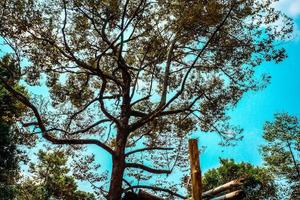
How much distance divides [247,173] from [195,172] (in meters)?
26.8

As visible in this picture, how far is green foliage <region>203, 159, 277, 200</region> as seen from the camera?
101ft

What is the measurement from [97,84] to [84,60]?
9.35 feet

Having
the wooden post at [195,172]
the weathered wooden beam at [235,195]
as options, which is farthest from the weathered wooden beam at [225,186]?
the wooden post at [195,172]

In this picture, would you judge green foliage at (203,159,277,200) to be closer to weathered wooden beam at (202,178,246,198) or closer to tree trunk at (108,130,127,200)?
tree trunk at (108,130,127,200)

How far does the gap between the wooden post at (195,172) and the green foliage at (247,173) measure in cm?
2381

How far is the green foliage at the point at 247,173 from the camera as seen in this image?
30.8m

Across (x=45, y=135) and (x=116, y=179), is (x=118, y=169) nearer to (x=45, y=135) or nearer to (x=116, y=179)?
(x=116, y=179)

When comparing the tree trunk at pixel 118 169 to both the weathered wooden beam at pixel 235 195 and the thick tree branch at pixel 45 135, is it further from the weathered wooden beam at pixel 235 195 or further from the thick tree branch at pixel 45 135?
the weathered wooden beam at pixel 235 195

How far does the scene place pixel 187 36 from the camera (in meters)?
14.3

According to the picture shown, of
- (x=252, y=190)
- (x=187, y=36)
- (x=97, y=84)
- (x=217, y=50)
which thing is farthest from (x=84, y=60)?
(x=252, y=190)

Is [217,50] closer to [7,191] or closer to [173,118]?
[173,118]

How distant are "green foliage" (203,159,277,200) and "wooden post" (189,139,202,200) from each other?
23806 millimetres

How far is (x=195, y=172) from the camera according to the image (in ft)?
26.2

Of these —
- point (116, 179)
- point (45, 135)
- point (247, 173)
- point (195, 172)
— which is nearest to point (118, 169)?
point (116, 179)
